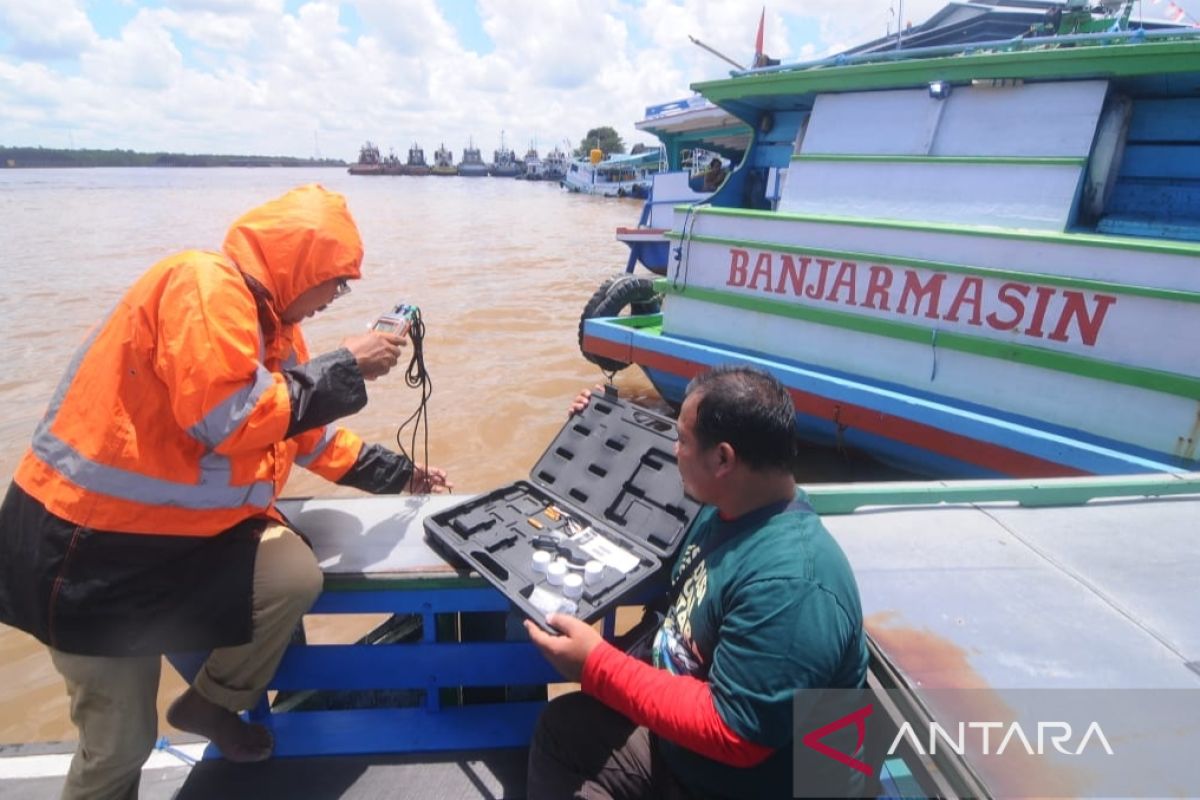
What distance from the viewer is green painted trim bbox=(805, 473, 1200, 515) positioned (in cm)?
216

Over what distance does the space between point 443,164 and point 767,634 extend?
375 feet

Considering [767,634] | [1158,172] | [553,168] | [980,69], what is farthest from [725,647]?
[553,168]

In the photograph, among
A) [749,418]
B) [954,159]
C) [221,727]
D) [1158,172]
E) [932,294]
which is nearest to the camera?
[749,418]

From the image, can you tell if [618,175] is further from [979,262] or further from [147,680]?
[147,680]

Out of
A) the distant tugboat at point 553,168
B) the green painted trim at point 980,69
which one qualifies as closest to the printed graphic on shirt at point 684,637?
the green painted trim at point 980,69

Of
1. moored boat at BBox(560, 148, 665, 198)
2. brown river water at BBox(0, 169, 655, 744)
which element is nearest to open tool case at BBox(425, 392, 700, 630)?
brown river water at BBox(0, 169, 655, 744)

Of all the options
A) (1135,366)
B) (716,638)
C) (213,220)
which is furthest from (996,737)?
(213,220)

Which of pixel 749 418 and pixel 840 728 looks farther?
pixel 749 418

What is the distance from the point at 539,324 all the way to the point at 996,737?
9.32 meters

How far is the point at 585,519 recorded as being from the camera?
211 cm

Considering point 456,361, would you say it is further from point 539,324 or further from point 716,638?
point 716,638

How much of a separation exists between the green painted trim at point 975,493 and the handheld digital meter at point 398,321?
136 centimetres

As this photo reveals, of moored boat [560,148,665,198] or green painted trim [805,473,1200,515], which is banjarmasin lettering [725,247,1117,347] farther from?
moored boat [560,148,665,198]

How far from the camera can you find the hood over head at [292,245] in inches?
69.7
